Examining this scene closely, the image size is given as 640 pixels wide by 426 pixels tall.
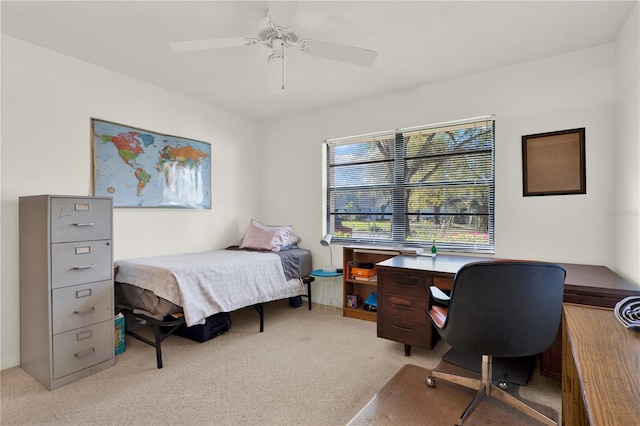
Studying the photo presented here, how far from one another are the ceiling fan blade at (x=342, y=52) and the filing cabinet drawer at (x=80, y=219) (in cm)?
193

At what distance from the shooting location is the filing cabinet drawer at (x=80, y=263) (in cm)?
217

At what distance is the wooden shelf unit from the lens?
3.38 meters

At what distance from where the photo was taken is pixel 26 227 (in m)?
2.33

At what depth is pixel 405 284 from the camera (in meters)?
2.56

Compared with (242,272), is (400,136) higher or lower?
higher

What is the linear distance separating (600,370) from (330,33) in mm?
2389

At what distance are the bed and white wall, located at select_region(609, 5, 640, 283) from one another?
2817mm

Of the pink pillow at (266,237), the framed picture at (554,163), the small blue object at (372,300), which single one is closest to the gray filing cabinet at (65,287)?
the pink pillow at (266,237)

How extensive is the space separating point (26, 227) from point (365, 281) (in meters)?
2.94

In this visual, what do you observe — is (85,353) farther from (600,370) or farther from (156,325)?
(600,370)

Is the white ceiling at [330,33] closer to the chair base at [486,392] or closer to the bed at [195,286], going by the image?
the bed at [195,286]

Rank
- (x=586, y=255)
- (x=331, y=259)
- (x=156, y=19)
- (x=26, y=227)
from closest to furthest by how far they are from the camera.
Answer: (x=156, y=19) < (x=26, y=227) < (x=586, y=255) < (x=331, y=259)

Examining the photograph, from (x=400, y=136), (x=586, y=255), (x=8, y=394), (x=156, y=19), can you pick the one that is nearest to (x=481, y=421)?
(x=586, y=255)

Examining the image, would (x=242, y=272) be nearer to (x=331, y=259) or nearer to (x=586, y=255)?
(x=331, y=259)
